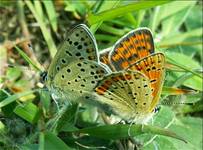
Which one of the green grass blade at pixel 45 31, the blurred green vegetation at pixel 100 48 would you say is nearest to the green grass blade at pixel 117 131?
the blurred green vegetation at pixel 100 48

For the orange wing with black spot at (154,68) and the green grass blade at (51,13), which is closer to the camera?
the orange wing with black spot at (154,68)

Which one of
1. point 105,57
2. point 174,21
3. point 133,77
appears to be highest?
point 174,21

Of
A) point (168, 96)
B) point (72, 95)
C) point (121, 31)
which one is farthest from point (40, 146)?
point (121, 31)

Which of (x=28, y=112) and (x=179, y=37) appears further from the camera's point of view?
(x=179, y=37)

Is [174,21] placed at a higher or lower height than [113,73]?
higher

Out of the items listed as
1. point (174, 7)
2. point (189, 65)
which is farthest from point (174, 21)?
point (189, 65)

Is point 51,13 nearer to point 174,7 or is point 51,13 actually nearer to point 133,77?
point 174,7

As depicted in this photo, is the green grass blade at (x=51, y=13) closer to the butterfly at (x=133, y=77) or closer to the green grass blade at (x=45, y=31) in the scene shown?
the green grass blade at (x=45, y=31)
